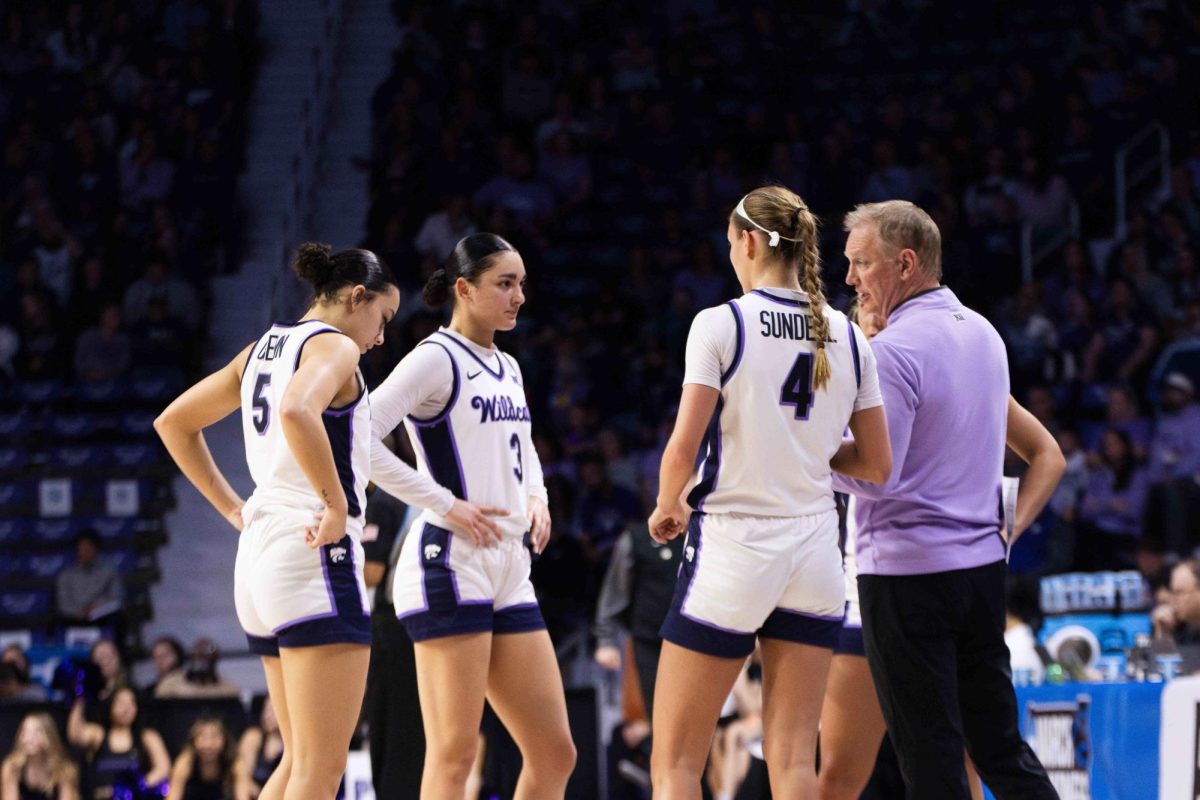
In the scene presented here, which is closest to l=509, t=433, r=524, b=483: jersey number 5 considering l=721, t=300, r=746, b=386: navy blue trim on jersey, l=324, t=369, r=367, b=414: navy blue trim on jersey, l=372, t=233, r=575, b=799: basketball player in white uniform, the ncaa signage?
l=372, t=233, r=575, b=799: basketball player in white uniform

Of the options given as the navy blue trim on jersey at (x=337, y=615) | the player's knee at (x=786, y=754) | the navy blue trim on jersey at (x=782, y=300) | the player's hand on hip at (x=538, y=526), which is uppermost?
the navy blue trim on jersey at (x=782, y=300)

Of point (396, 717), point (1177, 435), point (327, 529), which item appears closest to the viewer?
point (327, 529)

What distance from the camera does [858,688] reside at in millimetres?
5191

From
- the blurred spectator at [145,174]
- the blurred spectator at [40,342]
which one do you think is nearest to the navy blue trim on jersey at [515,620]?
the blurred spectator at [40,342]

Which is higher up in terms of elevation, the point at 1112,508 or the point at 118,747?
the point at 1112,508

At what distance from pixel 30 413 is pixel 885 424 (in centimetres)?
1139

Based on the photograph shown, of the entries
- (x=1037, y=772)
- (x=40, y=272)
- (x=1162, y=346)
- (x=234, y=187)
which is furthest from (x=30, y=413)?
(x=1037, y=772)

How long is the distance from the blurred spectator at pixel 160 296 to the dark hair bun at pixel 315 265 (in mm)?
10024

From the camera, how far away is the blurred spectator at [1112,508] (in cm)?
1066

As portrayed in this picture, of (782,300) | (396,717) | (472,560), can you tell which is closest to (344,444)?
(472,560)

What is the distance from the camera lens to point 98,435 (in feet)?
46.3

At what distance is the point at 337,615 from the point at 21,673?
6.68m

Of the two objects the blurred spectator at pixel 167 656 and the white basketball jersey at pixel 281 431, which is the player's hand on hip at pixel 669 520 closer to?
the white basketball jersey at pixel 281 431

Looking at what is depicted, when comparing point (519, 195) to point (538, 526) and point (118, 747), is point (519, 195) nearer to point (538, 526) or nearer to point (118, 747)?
point (118, 747)
